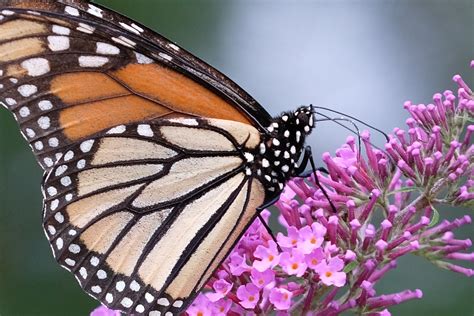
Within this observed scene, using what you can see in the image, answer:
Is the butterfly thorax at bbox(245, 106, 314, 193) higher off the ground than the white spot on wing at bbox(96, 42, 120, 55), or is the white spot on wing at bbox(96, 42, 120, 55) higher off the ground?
the white spot on wing at bbox(96, 42, 120, 55)

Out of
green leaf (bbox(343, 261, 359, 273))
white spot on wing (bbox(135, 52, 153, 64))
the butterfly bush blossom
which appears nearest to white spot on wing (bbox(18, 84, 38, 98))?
white spot on wing (bbox(135, 52, 153, 64))

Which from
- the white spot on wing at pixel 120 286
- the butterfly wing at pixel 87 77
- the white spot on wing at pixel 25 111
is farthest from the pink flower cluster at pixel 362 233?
the white spot on wing at pixel 25 111

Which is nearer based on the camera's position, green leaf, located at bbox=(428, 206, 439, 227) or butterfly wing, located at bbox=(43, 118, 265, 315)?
green leaf, located at bbox=(428, 206, 439, 227)

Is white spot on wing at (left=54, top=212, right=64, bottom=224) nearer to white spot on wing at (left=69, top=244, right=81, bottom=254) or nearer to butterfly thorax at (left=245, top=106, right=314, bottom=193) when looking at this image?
white spot on wing at (left=69, top=244, right=81, bottom=254)

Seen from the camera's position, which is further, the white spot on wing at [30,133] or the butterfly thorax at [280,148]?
the butterfly thorax at [280,148]

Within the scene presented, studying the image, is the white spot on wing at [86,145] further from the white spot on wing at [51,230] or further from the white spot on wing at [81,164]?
the white spot on wing at [51,230]

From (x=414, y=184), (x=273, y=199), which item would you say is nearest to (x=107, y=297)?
(x=273, y=199)
